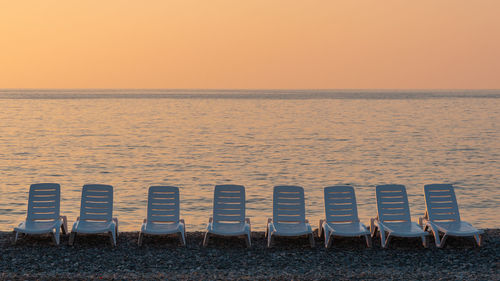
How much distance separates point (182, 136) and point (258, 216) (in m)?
28.1

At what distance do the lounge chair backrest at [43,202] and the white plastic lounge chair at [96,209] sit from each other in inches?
19.3

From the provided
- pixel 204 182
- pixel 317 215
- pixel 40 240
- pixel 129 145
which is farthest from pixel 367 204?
pixel 129 145

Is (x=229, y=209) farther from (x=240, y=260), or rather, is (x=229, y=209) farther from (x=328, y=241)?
(x=328, y=241)

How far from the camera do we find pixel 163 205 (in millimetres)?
11000

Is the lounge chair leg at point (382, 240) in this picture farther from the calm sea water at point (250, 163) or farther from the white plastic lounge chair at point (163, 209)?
the calm sea water at point (250, 163)

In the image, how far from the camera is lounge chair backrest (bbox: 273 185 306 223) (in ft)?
36.1

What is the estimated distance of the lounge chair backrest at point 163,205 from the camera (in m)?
10.9

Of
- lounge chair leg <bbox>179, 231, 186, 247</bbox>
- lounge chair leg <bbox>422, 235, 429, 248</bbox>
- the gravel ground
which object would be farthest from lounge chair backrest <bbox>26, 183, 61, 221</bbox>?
lounge chair leg <bbox>422, 235, 429, 248</bbox>

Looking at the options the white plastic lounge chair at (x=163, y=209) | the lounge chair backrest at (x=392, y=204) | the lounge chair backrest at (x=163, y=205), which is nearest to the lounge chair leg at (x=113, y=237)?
the white plastic lounge chair at (x=163, y=209)

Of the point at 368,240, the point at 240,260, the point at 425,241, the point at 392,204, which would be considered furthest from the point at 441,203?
the point at 240,260

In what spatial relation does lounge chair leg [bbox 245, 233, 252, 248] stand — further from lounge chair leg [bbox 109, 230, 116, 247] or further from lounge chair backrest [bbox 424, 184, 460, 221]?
lounge chair backrest [bbox 424, 184, 460, 221]

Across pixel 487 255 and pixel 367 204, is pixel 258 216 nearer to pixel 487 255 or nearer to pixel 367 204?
pixel 367 204

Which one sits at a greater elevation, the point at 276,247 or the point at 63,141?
the point at 276,247

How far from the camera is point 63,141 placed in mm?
40125
